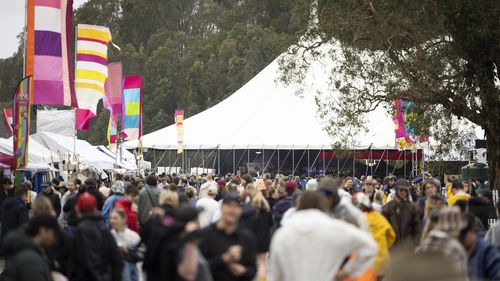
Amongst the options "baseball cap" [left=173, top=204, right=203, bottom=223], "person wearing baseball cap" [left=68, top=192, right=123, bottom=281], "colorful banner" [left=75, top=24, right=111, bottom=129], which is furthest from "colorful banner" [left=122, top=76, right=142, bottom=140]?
"baseball cap" [left=173, top=204, right=203, bottom=223]

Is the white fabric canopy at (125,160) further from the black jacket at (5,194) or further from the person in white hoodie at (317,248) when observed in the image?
the person in white hoodie at (317,248)

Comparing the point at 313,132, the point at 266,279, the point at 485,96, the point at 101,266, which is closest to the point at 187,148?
the point at 313,132

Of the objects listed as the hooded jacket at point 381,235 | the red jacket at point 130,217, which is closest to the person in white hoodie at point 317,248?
the hooded jacket at point 381,235

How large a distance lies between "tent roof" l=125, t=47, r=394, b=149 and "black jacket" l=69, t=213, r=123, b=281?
3499 centimetres

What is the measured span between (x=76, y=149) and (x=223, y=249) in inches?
1208

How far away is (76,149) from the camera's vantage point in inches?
1516

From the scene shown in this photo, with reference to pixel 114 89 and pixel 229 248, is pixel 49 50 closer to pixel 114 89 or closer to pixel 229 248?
pixel 229 248

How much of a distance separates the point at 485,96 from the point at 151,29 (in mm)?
75731

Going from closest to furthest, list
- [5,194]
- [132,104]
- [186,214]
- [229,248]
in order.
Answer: [186,214]
[229,248]
[5,194]
[132,104]

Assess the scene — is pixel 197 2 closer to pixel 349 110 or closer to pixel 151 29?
pixel 151 29

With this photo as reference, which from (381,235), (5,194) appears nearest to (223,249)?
(381,235)

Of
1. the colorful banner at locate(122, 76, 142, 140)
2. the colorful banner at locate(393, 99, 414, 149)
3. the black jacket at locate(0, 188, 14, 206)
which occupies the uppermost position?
the colorful banner at locate(122, 76, 142, 140)

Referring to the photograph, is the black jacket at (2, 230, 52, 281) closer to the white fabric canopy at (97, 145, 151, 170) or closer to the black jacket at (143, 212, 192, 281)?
the black jacket at (143, 212, 192, 281)

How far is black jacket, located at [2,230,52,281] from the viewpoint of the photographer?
765 cm
